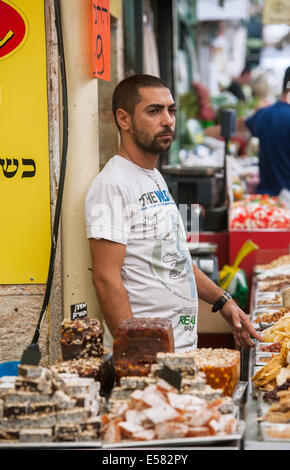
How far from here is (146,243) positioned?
2.99m

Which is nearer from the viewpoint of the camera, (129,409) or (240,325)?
(129,409)

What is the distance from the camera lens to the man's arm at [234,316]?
3.22 meters

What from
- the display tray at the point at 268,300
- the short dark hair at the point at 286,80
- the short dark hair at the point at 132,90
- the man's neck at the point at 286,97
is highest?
the short dark hair at the point at 286,80

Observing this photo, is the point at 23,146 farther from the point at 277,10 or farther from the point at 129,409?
the point at 277,10

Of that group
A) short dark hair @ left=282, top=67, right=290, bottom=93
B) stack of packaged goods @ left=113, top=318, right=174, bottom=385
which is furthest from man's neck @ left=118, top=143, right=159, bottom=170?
short dark hair @ left=282, top=67, right=290, bottom=93

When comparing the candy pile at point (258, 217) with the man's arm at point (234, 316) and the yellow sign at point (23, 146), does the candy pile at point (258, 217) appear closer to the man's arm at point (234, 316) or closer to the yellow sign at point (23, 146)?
the man's arm at point (234, 316)

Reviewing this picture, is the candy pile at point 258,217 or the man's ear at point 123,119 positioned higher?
the man's ear at point 123,119

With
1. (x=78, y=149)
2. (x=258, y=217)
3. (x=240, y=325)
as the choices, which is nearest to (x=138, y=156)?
(x=78, y=149)

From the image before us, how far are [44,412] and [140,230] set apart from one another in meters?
1.18

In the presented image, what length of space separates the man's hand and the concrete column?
26.0 inches

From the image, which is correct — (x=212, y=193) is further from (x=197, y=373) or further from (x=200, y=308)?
(x=197, y=373)

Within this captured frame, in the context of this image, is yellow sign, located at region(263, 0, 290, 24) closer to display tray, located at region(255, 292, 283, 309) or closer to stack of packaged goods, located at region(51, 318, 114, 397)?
display tray, located at region(255, 292, 283, 309)

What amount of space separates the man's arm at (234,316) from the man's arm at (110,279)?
585mm

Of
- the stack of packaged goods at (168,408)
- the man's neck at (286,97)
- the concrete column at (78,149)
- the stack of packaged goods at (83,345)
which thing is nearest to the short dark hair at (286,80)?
the man's neck at (286,97)
